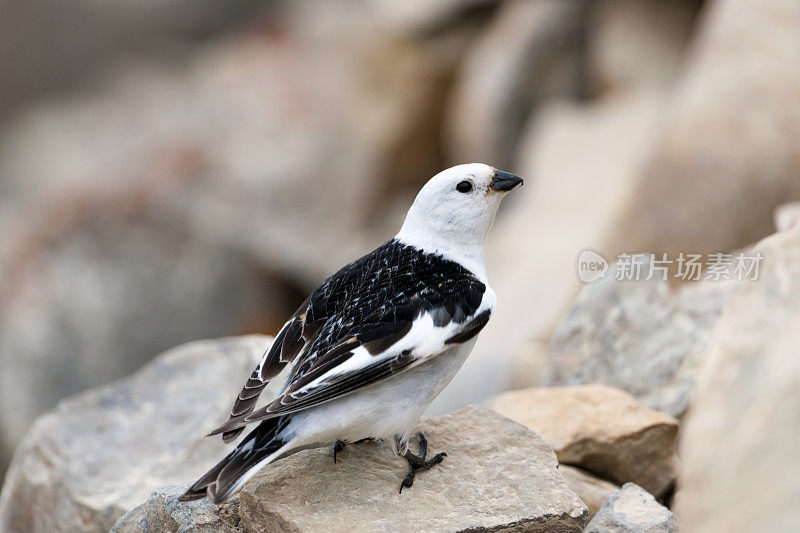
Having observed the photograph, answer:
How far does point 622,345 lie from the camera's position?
5199 mm

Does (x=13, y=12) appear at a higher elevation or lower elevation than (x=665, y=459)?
higher

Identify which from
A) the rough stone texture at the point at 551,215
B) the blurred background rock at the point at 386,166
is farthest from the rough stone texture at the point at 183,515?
the rough stone texture at the point at 551,215

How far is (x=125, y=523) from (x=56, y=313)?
23.3 feet

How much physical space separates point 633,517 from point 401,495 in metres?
0.90

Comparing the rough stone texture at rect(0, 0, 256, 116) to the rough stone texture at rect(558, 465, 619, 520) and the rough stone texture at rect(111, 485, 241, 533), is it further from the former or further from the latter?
the rough stone texture at rect(558, 465, 619, 520)

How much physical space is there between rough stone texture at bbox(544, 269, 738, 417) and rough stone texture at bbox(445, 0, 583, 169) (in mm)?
6374

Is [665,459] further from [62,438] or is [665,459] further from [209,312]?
[209,312]

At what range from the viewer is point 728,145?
674 cm

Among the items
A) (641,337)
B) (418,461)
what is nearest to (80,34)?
(641,337)

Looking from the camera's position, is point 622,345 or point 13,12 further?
point 13,12

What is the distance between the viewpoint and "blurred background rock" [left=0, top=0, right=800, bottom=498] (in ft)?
22.9

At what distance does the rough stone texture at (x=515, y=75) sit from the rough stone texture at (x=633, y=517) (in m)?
8.28

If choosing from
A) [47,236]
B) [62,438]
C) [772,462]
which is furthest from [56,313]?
[772,462]

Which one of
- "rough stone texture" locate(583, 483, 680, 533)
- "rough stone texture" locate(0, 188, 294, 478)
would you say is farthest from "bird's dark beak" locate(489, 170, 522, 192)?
"rough stone texture" locate(0, 188, 294, 478)
